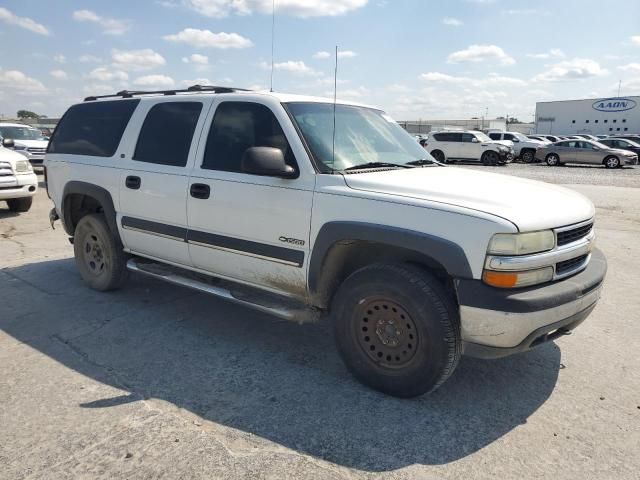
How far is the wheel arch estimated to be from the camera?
2.92 meters

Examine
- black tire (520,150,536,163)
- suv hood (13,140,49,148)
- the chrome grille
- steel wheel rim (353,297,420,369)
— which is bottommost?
steel wheel rim (353,297,420,369)

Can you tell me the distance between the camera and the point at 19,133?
16.6m

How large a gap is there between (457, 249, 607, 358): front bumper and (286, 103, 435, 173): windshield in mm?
1313

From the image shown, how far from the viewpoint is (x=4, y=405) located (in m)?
3.16

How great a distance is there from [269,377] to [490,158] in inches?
968

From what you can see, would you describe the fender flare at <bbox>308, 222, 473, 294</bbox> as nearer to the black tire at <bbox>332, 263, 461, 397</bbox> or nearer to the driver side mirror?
the black tire at <bbox>332, 263, 461, 397</bbox>

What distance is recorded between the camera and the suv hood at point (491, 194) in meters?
2.94

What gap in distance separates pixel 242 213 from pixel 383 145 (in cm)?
127

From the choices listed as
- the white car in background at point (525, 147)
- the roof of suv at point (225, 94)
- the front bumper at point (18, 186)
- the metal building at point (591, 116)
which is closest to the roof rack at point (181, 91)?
the roof of suv at point (225, 94)

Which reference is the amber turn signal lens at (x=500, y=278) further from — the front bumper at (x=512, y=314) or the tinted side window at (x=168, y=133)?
the tinted side window at (x=168, y=133)

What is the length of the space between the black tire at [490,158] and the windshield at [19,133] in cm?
1973

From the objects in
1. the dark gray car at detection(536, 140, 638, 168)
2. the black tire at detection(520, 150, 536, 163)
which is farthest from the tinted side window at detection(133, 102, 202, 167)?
the black tire at detection(520, 150, 536, 163)

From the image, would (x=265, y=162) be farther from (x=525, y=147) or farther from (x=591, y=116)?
(x=591, y=116)

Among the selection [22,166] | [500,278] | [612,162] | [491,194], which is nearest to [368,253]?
[491,194]
